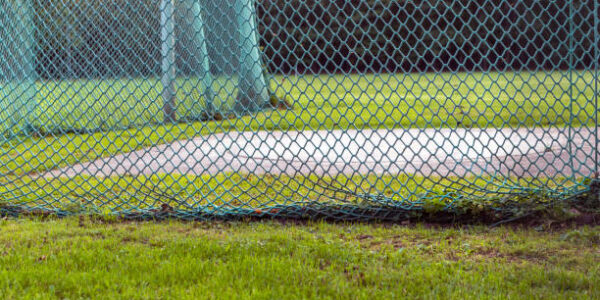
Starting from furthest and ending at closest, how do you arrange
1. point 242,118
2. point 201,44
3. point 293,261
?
point 242,118, point 201,44, point 293,261

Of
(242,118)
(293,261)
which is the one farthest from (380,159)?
(242,118)

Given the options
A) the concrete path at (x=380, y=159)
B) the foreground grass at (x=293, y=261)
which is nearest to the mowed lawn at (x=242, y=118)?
the concrete path at (x=380, y=159)

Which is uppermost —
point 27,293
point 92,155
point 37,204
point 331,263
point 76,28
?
point 76,28

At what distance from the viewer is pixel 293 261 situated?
2.79 meters

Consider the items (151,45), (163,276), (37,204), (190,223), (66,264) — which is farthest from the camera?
(151,45)

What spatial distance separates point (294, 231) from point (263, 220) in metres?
0.33

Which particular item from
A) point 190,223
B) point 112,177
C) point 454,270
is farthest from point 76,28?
point 454,270

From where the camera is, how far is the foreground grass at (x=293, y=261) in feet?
8.09

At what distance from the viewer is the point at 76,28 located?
230 inches

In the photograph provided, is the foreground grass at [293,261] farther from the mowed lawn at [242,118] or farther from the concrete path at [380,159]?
the mowed lawn at [242,118]

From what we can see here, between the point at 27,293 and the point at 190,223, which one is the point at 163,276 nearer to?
the point at 27,293

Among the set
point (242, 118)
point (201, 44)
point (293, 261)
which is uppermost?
point (201, 44)

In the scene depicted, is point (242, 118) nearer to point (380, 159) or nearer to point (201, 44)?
point (201, 44)

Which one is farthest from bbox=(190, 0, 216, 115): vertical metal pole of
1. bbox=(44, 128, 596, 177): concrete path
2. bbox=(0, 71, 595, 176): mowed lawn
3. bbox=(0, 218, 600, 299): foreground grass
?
bbox=(0, 218, 600, 299): foreground grass
